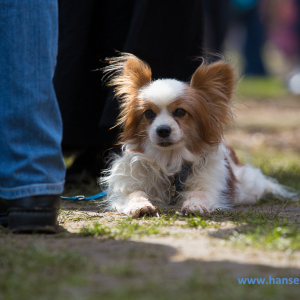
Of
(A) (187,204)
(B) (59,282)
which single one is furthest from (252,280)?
(A) (187,204)

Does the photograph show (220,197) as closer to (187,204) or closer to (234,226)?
(187,204)

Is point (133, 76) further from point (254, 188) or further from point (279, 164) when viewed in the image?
point (279, 164)

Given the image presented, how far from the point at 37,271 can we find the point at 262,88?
16.5 m

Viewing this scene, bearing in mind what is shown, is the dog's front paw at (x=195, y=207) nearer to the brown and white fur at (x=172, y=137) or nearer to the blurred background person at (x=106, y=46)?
the brown and white fur at (x=172, y=137)

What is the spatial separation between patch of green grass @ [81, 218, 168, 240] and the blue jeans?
0.30m

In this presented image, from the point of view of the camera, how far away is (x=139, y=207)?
3.14 m

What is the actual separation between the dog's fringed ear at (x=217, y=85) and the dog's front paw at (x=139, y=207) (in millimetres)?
897

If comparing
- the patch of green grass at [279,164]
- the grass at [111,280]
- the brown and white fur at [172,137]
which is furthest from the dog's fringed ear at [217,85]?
the grass at [111,280]

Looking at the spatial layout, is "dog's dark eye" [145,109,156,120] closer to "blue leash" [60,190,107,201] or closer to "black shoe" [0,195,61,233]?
"blue leash" [60,190,107,201]

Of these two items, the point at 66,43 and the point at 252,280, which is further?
the point at 66,43

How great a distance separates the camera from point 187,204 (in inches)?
126

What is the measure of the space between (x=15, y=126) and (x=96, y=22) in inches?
82.6

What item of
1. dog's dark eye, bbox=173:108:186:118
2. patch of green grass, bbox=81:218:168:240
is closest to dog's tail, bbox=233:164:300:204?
dog's dark eye, bbox=173:108:186:118

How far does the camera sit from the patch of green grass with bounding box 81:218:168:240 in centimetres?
252
